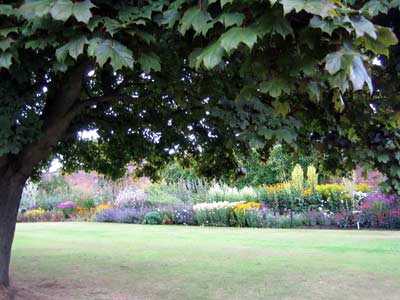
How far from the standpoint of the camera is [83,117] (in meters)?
6.19

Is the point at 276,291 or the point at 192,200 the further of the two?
the point at 192,200

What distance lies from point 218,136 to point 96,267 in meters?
3.55

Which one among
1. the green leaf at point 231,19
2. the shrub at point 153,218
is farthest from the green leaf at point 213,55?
the shrub at point 153,218

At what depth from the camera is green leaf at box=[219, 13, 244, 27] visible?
7.77 ft

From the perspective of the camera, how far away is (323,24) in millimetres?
2213

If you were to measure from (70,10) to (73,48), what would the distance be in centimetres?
25

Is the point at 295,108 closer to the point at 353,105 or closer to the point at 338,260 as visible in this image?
the point at 353,105

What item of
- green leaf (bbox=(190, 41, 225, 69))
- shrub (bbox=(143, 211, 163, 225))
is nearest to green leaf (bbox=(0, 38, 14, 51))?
green leaf (bbox=(190, 41, 225, 69))

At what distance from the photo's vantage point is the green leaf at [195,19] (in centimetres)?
253

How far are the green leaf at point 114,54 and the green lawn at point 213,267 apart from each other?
3.97m

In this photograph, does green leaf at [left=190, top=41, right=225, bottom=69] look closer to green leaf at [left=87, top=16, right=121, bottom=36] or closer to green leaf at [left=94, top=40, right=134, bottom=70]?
green leaf at [left=94, top=40, right=134, bottom=70]

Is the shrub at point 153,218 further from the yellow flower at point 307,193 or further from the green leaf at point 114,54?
the green leaf at point 114,54

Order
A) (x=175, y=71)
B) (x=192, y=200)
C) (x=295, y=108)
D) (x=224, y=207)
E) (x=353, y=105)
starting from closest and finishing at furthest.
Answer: (x=175, y=71), (x=353, y=105), (x=295, y=108), (x=224, y=207), (x=192, y=200)

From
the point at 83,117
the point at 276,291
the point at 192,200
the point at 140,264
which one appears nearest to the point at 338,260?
the point at 276,291
